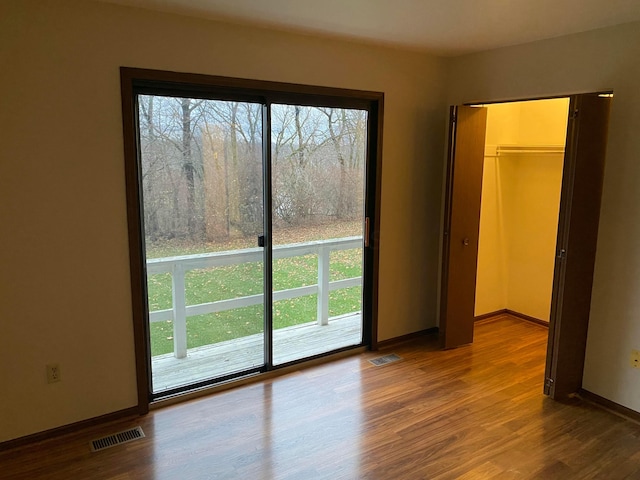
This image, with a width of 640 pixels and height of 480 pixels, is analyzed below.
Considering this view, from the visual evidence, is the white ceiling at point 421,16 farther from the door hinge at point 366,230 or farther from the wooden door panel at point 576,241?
the door hinge at point 366,230

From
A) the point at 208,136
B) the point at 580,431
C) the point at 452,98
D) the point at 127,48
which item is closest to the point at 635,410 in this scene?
the point at 580,431

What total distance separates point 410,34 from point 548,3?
915 millimetres

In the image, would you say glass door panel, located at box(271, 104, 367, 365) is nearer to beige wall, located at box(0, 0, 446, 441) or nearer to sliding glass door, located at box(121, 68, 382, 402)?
sliding glass door, located at box(121, 68, 382, 402)

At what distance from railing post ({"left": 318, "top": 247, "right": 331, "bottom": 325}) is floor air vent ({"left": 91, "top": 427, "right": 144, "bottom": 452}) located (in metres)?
1.62

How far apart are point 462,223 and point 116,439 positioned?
9.53 feet

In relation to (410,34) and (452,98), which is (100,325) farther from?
(452,98)

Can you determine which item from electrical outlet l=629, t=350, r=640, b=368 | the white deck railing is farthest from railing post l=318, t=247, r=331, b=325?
electrical outlet l=629, t=350, r=640, b=368

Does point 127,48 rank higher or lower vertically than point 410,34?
lower

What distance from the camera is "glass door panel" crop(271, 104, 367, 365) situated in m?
3.30

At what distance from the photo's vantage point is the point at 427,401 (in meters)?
3.12

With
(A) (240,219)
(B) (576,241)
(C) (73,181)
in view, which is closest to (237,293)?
(A) (240,219)

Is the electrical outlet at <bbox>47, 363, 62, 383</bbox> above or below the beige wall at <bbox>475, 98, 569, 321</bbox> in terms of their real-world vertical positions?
below

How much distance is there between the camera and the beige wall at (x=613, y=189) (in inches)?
109

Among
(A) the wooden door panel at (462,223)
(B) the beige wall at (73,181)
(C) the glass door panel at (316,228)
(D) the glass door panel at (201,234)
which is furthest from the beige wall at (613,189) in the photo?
(D) the glass door panel at (201,234)
